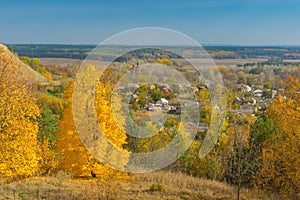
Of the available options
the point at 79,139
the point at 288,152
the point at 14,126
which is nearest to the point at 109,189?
the point at 79,139

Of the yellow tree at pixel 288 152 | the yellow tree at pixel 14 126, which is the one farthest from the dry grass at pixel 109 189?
the yellow tree at pixel 288 152

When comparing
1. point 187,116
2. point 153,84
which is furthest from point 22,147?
point 153,84

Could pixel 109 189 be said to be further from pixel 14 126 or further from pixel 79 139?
pixel 14 126

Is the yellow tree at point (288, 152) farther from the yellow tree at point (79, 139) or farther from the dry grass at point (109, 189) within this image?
the yellow tree at point (79, 139)

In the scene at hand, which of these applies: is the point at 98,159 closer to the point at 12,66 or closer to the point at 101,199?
the point at 101,199

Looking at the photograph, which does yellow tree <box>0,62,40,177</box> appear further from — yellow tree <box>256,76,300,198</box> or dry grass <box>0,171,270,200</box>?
yellow tree <box>256,76,300,198</box>

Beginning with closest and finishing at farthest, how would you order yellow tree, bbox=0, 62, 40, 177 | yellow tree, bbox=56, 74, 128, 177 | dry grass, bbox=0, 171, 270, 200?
yellow tree, bbox=0, 62, 40, 177 → dry grass, bbox=0, 171, 270, 200 → yellow tree, bbox=56, 74, 128, 177

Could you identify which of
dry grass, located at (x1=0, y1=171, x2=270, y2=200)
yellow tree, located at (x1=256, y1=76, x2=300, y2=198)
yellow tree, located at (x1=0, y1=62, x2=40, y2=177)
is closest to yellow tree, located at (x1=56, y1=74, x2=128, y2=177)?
dry grass, located at (x1=0, y1=171, x2=270, y2=200)
